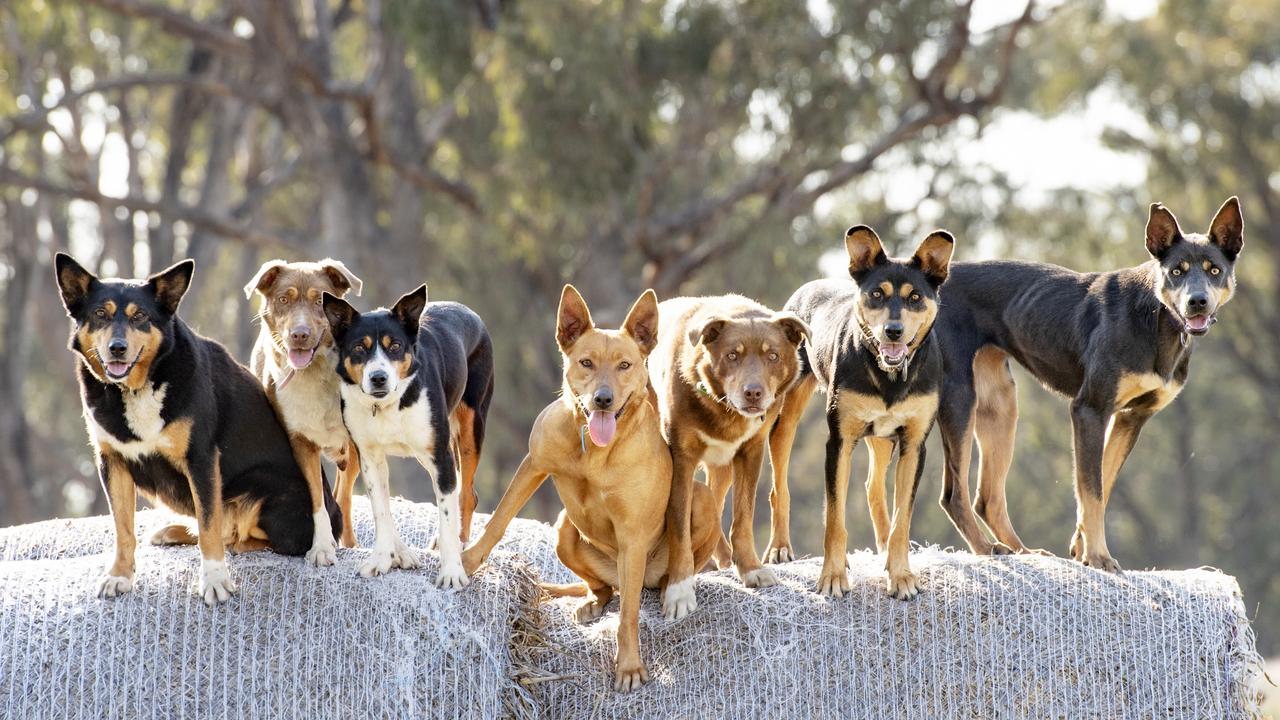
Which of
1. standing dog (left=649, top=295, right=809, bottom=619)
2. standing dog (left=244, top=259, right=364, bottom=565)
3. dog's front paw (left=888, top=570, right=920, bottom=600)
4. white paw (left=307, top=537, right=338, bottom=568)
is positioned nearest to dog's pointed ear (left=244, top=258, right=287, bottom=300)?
standing dog (left=244, top=259, right=364, bottom=565)

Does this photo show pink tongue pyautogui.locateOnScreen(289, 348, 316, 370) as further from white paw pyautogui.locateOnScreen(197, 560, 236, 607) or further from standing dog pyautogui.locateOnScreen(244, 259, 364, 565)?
white paw pyautogui.locateOnScreen(197, 560, 236, 607)

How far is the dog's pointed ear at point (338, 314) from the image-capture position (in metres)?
6.50

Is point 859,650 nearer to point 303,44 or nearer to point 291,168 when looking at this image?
point 303,44

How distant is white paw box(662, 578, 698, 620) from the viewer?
6824 mm

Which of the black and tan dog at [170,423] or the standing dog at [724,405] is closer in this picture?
the black and tan dog at [170,423]

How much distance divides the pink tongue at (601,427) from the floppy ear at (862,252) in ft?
4.40

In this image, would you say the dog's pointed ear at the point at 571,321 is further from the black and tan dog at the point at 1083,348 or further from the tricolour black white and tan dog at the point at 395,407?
the black and tan dog at the point at 1083,348

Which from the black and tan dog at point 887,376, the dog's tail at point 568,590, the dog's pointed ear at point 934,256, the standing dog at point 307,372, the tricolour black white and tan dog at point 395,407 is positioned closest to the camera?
the tricolour black white and tan dog at point 395,407

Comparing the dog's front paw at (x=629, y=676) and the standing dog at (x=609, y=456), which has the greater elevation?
the standing dog at (x=609, y=456)

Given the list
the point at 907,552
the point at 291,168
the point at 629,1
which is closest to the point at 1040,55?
the point at 629,1

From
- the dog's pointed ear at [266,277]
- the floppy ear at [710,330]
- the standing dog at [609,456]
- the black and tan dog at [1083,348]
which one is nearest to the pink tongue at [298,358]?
the dog's pointed ear at [266,277]

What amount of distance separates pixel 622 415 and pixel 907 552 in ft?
4.82

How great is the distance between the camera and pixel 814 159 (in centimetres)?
1917

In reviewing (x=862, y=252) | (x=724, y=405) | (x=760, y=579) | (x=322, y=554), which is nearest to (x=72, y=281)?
(x=322, y=554)
